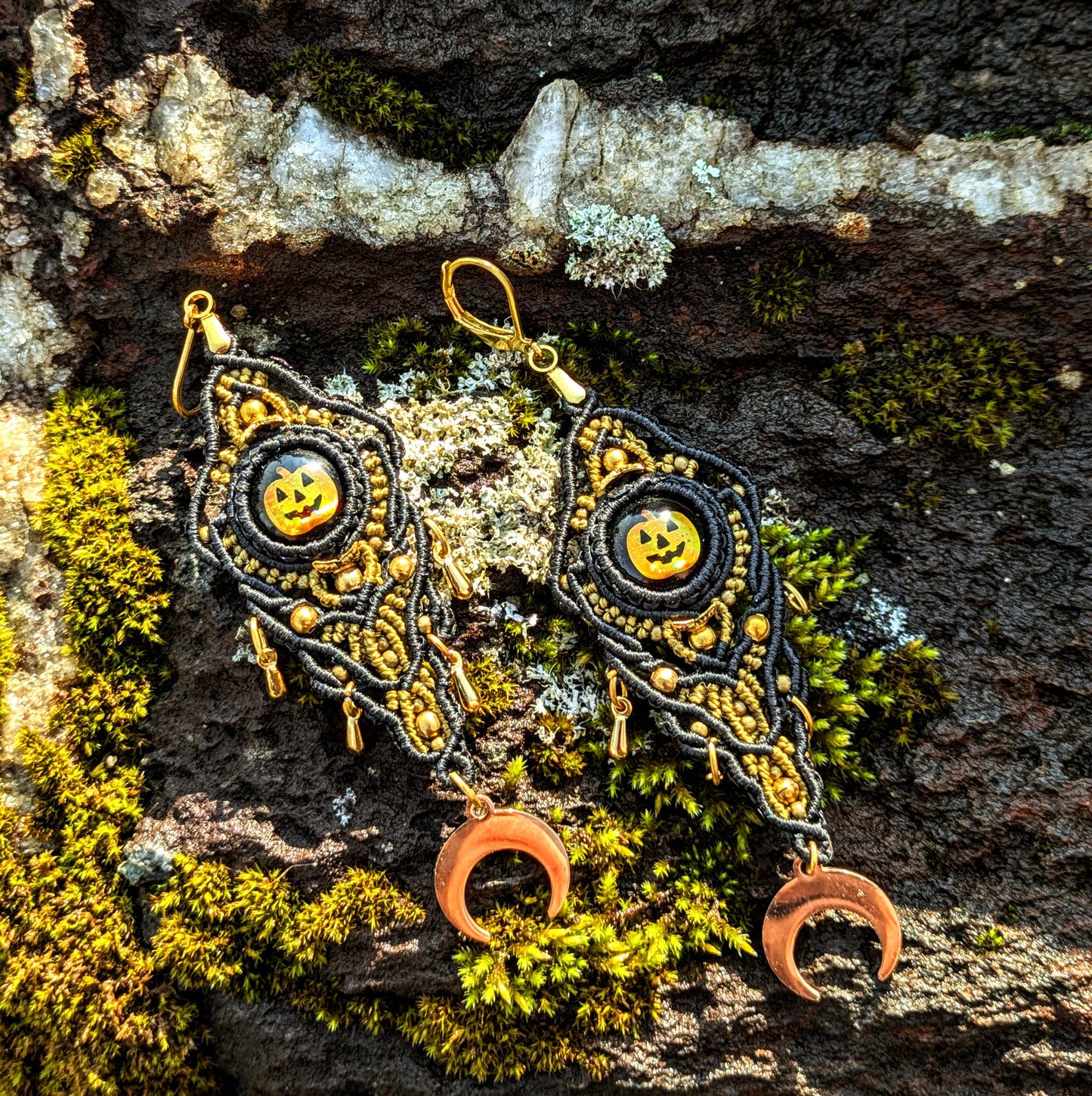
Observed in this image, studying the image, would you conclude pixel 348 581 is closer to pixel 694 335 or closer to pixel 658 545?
pixel 658 545

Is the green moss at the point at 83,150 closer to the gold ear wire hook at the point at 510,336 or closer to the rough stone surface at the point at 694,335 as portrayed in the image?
the rough stone surface at the point at 694,335

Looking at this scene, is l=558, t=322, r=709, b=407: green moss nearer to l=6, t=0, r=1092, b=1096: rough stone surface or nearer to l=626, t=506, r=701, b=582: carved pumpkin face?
l=6, t=0, r=1092, b=1096: rough stone surface

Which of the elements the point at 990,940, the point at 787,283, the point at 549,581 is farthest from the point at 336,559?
the point at 990,940

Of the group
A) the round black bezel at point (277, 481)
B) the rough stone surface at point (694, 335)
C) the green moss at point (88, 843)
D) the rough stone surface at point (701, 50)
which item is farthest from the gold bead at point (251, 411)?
the rough stone surface at point (701, 50)

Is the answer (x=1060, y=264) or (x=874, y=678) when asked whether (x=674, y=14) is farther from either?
(x=874, y=678)

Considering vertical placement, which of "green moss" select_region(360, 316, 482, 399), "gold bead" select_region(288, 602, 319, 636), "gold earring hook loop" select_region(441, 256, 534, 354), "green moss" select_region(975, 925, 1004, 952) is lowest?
"green moss" select_region(975, 925, 1004, 952)

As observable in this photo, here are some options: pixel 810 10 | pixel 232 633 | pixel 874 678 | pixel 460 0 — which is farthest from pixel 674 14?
pixel 232 633

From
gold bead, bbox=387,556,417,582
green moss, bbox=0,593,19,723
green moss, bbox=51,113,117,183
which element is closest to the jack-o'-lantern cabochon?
gold bead, bbox=387,556,417,582
